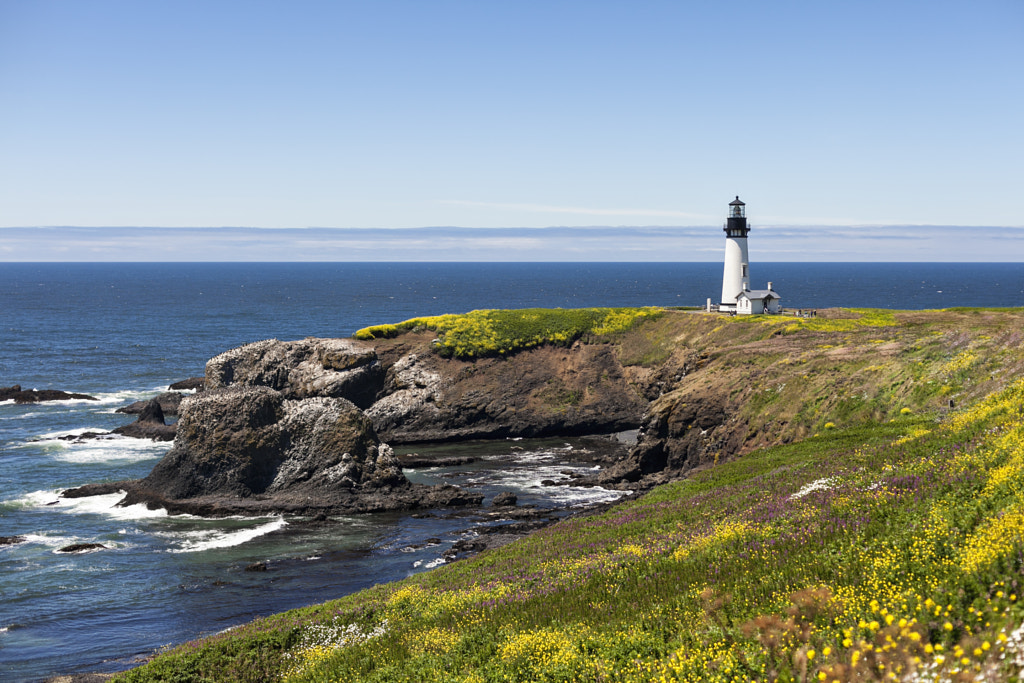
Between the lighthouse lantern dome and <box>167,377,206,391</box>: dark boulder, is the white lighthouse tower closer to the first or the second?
the lighthouse lantern dome

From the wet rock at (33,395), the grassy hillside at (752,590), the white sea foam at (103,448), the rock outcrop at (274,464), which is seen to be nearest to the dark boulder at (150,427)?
the white sea foam at (103,448)

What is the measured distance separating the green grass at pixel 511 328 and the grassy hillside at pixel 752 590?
40.1m

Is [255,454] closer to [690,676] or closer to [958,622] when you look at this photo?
[690,676]

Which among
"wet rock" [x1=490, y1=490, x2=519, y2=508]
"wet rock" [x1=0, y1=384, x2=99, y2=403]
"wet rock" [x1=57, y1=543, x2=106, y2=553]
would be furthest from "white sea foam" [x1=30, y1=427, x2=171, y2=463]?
"wet rock" [x1=490, y1=490, x2=519, y2=508]

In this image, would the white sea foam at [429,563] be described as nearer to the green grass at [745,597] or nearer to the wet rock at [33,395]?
Result: the green grass at [745,597]

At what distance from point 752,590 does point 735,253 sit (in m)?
68.4

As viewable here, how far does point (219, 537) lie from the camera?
133ft

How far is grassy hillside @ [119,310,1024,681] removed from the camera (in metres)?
11.5

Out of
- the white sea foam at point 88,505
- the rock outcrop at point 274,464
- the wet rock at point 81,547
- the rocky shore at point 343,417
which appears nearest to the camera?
the wet rock at point 81,547

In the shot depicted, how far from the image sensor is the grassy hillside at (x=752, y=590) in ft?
37.8

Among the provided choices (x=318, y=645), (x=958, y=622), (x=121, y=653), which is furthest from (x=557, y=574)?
(x=121, y=653)

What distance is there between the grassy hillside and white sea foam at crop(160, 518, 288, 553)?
50.1 ft

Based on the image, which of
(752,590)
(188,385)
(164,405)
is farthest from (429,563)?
(188,385)

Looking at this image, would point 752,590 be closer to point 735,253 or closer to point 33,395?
point 735,253
